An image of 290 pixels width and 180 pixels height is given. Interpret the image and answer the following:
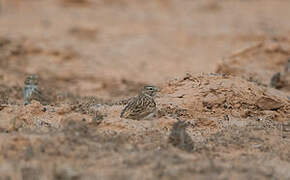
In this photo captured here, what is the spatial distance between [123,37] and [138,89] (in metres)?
7.01

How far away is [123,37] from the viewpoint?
19.2m

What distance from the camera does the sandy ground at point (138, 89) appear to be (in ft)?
17.5

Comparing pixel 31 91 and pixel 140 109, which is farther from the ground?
pixel 31 91

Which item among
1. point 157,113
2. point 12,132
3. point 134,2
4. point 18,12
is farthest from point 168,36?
point 12,132

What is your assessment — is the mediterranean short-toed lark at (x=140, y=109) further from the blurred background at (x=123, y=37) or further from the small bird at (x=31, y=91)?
the blurred background at (x=123, y=37)

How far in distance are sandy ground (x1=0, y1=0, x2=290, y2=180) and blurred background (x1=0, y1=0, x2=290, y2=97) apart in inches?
2.2

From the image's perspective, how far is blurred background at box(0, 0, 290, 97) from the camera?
14617 millimetres

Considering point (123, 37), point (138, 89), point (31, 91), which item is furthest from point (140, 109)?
point (123, 37)

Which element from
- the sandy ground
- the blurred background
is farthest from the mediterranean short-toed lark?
the blurred background

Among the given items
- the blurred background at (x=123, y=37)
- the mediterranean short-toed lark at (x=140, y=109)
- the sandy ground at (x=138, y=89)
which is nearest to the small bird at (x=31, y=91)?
the sandy ground at (x=138, y=89)

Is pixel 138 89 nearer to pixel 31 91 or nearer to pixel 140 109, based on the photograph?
pixel 31 91

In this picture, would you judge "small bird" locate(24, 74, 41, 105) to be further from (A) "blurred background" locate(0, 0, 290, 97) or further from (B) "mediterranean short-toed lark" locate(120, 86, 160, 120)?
(A) "blurred background" locate(0, 0, 290, 97)

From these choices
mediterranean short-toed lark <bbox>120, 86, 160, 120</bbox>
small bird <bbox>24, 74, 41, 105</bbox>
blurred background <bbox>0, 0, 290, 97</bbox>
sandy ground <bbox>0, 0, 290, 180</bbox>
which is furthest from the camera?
blurred background <bbox>0, 0, 290, 97</bbox>

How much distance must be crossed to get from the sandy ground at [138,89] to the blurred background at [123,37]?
0.06 metres
